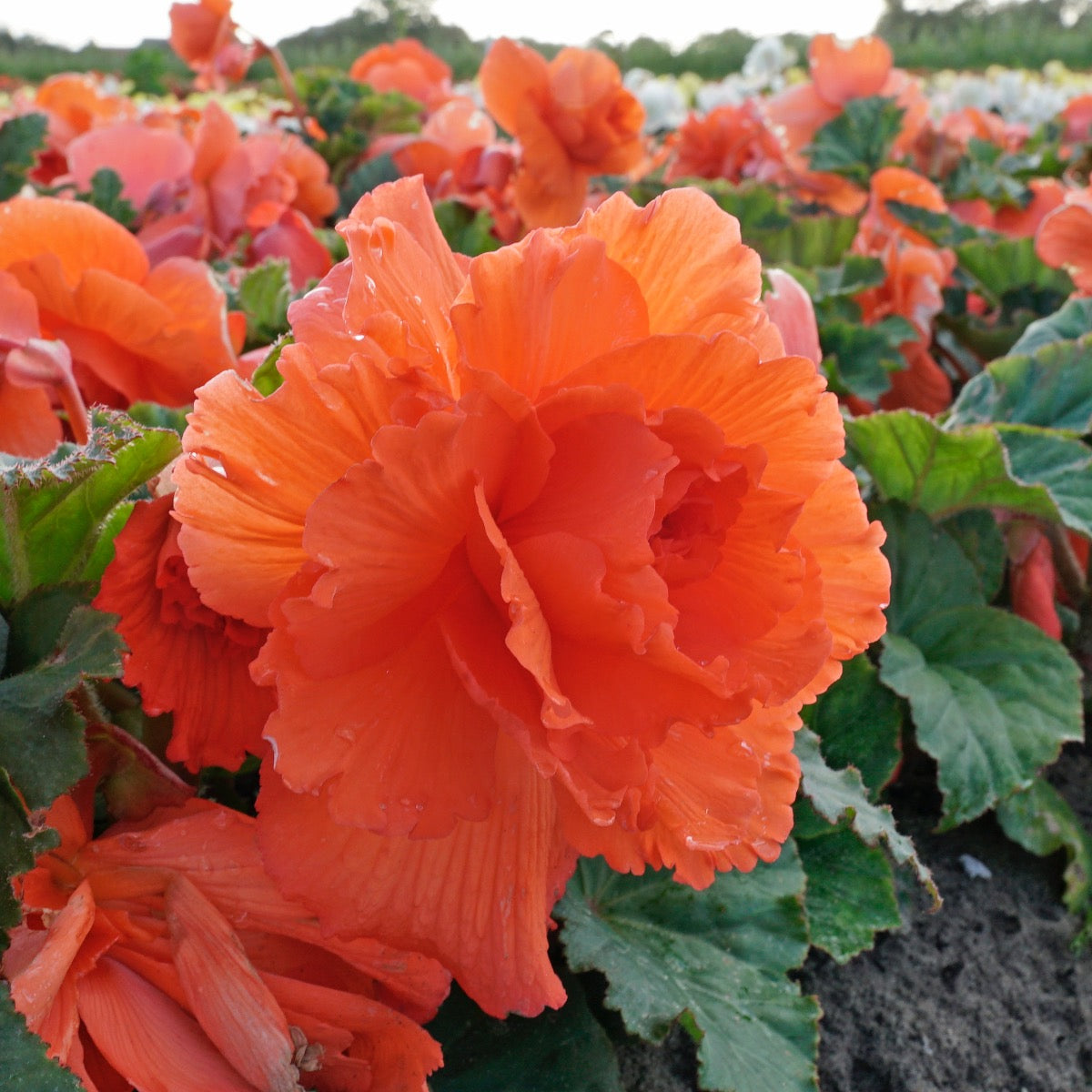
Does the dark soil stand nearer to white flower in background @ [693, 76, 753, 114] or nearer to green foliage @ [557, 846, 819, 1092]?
green foliage @ [557, 846, 819, 1092]

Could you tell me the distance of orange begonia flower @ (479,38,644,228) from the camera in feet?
5.47

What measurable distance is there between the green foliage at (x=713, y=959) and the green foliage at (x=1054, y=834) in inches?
19.8

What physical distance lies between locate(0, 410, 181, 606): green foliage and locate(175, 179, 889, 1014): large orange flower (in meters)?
0.10

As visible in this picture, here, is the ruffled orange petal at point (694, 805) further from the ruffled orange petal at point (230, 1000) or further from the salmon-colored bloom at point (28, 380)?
the salmon-colored bloom at point (28, 380)

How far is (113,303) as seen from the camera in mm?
812

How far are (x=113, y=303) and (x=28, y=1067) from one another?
544mm

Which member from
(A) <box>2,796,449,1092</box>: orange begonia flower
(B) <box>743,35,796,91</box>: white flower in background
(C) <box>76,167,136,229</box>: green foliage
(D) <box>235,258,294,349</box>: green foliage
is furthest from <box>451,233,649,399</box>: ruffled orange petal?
(B) <box>743,35,796,91</box>: white flower in background

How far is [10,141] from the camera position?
63.2 inches

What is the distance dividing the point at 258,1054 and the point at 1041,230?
4.37 ft

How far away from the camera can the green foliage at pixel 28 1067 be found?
44 cm

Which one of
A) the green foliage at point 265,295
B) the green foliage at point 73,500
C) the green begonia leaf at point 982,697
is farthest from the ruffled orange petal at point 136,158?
the green begonia leaf at point 982,697

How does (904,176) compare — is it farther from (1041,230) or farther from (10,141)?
(10,141)

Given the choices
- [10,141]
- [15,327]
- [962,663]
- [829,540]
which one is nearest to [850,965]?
[962,663]

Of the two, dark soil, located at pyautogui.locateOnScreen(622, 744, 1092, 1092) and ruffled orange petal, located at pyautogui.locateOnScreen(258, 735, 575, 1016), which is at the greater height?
ruffled orange petal, located at pyautogui.locateOnScreen(258, 735, 575, 1016)
